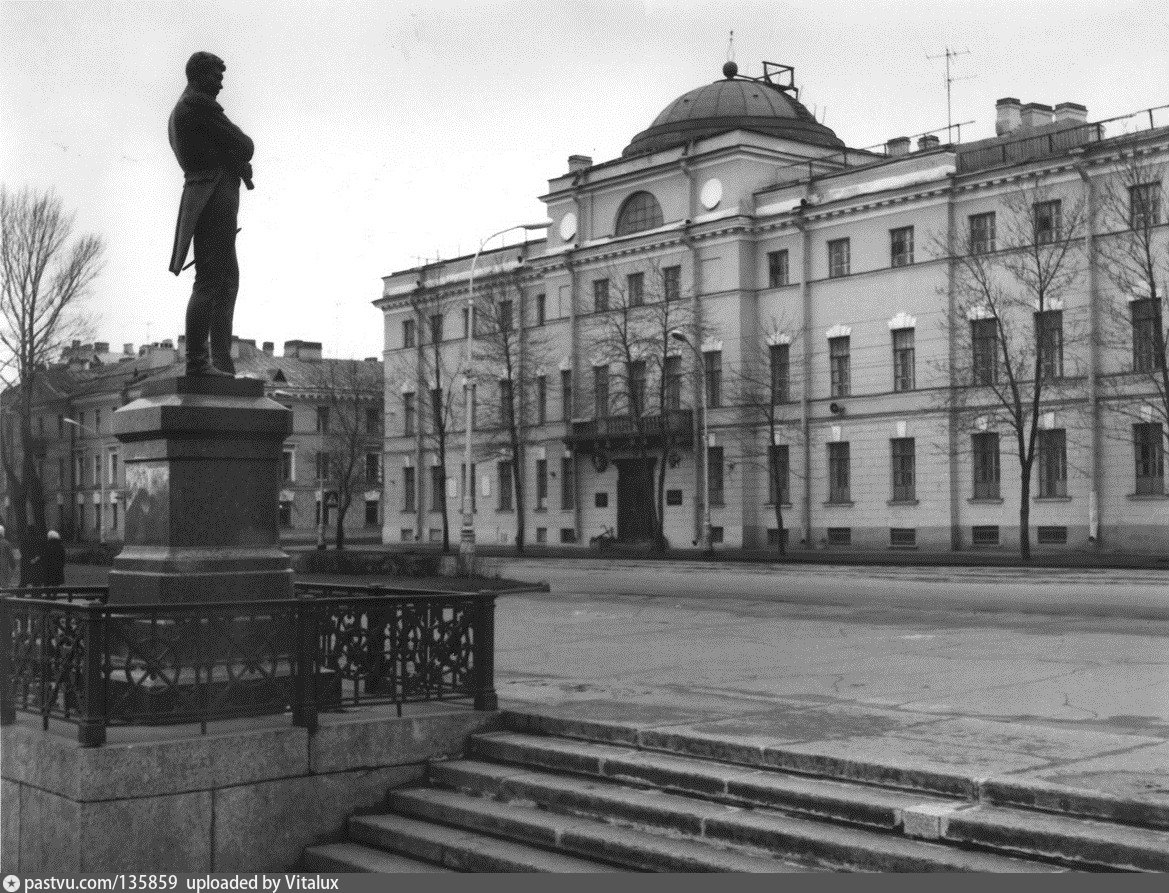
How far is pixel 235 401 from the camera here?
9.55 metres

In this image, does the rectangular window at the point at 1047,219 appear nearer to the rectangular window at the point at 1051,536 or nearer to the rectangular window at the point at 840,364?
the rectangular window at the point at 840,364

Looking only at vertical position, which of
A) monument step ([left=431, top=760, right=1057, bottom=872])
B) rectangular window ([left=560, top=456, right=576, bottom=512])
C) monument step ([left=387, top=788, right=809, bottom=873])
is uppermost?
rectangular window ([left=560, top=456, right=576, bottom=512])

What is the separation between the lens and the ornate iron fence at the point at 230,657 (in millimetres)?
8148


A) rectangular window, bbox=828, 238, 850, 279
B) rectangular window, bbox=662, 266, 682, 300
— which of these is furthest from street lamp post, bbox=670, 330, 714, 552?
rectangular window, bbox=828, 238, 850, 279

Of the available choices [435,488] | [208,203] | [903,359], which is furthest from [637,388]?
[208,203]

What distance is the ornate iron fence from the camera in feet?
26.7

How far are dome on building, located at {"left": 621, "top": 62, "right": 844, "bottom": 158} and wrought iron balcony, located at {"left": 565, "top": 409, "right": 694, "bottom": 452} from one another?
11.3 meters

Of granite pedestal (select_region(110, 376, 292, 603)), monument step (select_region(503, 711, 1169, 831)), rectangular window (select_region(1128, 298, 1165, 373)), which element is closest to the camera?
monument step (select_region(503, 711, 1169, 831))

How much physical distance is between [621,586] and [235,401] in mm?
19964

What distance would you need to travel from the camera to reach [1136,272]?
4116 centimetres

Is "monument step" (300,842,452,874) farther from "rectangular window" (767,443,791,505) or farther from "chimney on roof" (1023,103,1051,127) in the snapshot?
"chimney on roof" (1023,103,1051,127)

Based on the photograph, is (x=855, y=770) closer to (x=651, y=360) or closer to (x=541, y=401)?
(x=651, y=360)

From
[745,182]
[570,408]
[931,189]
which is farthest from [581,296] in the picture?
[931,189]

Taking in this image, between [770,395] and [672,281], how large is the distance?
7.10m
